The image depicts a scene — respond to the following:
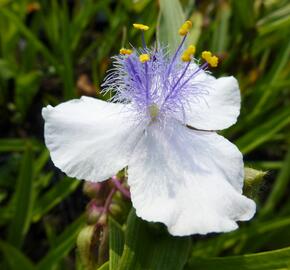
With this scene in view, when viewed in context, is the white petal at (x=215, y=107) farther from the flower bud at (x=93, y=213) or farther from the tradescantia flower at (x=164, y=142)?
the flower bud at (x=93, y=213)

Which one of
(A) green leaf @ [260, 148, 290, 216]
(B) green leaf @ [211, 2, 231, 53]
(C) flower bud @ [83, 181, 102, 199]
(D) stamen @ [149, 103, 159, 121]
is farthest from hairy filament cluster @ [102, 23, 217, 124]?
(B) green leaf @ [211, 2, 231, 53]

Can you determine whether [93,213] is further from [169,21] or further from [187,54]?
[169,21]

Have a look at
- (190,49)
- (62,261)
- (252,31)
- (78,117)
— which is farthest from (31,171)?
(252,31)

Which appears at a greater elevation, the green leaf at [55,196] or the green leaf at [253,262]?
the green leaf at [253,262]

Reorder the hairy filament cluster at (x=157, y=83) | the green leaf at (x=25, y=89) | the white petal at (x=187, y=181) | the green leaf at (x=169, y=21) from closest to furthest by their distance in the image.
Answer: the white petal at (x=187, y=181), the hairy filament cluster at (x=157, y=83), the green leaf at (x=169, y=21), the green leaf at (x=25, y=89)

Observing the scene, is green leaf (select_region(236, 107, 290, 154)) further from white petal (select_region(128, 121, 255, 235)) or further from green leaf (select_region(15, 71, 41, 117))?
green leaf (select_region(15, 71, 41, 117))

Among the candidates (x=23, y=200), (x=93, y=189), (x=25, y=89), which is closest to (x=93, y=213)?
(x=93, y=189)

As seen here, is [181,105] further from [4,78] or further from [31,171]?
[4,78]

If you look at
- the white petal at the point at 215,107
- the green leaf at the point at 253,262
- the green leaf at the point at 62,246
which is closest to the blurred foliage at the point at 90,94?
the green leaf at the point at 62,246
